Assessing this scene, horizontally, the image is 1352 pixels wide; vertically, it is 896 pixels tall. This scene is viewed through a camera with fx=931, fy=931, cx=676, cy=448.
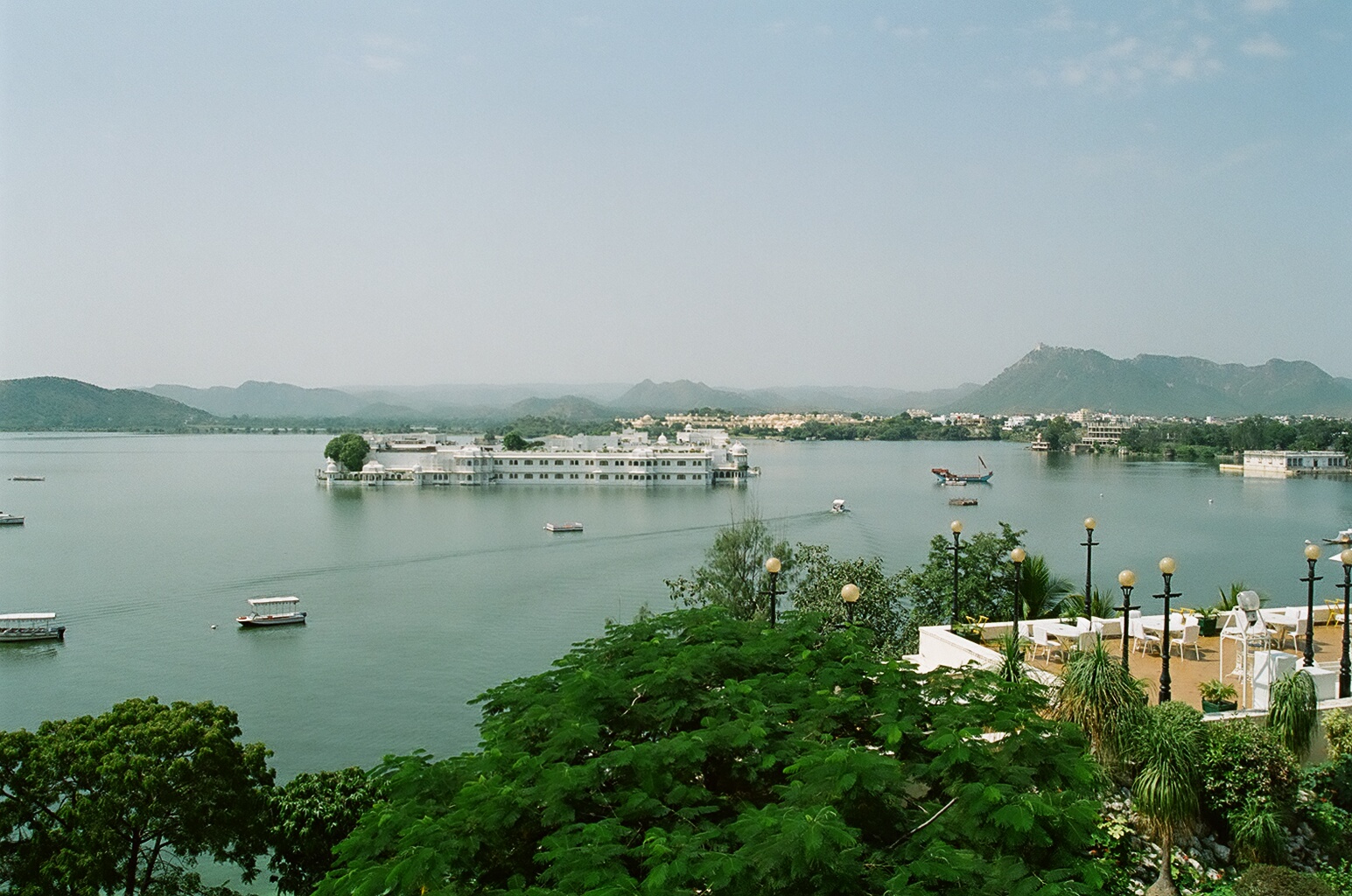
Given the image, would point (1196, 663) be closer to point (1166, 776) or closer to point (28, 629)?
point (1166, 776)

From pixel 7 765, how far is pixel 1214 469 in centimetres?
6647

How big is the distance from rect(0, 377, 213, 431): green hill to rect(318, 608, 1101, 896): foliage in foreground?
486 ft

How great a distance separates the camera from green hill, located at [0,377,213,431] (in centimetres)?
12694

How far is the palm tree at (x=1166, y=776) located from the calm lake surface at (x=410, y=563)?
8436 millimetres

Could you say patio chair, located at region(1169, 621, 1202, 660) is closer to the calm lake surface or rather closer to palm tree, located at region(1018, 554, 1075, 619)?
palm tree, located at region(1018, 554, 1075, 619)

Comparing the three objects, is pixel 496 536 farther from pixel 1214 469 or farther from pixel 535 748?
pixel 1214 469

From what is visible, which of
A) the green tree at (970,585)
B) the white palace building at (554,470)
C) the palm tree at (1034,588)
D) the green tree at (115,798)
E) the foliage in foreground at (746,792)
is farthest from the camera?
the white palace building at (554,470)

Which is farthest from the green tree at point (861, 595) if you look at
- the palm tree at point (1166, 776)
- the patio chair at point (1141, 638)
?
the palm tree at point (1166, 776)

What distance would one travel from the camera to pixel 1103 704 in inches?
217

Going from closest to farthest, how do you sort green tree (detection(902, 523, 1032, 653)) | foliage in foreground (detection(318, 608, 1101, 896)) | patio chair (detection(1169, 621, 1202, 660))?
foliage in foreground (detection(318, 608, 1101, 896)), patio chair (detection(1169, 621, 1202, 660)), green tree (detection(902, 523, 1032, 653))

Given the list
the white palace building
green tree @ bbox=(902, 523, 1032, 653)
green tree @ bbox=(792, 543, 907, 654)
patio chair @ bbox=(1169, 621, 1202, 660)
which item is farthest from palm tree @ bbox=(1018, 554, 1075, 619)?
the white palace building

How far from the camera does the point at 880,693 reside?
467 centimetres

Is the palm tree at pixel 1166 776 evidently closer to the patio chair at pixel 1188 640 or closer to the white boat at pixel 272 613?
the patio chair at pixel 1188 640

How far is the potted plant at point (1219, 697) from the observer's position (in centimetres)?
608
